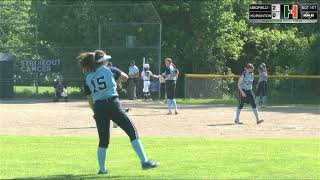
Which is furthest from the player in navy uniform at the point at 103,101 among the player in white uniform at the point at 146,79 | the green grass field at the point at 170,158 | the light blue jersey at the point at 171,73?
the player in white uniform at the point at 146,79

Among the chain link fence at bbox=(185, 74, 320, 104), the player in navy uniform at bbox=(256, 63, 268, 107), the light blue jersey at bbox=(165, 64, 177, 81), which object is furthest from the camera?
the chain link fence at bbox=(185, 74, 320, 104)

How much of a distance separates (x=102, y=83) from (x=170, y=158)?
263cm

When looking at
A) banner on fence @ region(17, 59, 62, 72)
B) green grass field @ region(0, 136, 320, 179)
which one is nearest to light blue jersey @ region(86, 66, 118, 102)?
green grass field @ region(0, 136, 320, 179)

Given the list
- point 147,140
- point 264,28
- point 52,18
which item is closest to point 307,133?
point 147,140

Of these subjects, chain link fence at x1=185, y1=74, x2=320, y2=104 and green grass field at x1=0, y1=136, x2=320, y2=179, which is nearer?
green grass field at x1=0, y1=136, x2=320, y2=179

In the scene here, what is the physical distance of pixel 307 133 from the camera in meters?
18.3

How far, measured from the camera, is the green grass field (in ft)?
34.3

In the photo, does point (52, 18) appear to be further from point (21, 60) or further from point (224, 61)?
point (224, 61)

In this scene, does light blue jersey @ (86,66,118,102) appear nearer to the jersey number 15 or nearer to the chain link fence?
the jersey number 15

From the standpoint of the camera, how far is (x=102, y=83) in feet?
34.3
